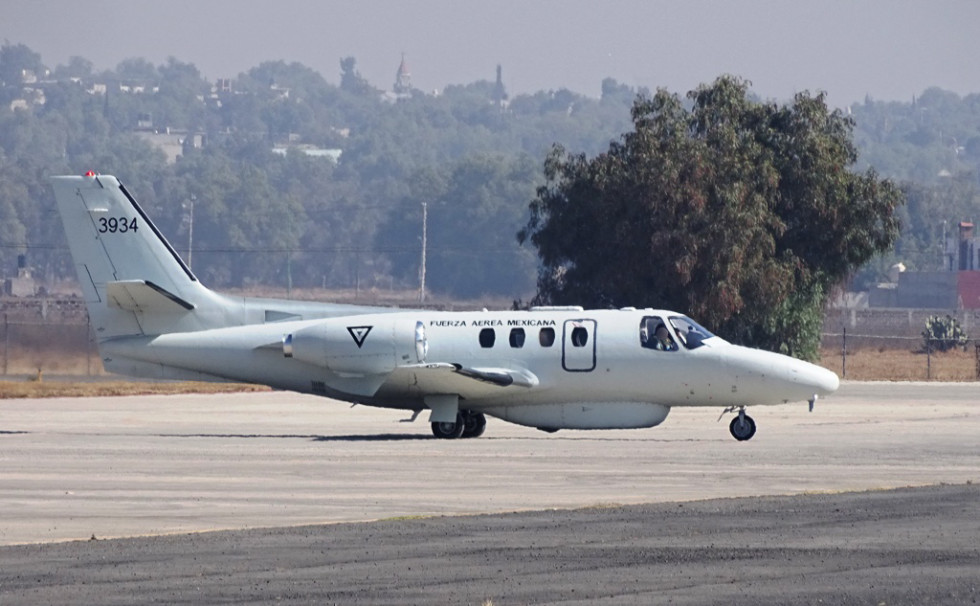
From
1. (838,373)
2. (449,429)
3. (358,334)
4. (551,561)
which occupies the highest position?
(358,334)

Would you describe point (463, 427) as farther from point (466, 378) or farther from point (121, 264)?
point (121, 264)

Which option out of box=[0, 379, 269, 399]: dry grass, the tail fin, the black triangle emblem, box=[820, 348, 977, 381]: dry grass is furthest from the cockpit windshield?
box=[820, 348, 977, 381]: dry grass

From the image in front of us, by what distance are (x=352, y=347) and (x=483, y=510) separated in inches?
535

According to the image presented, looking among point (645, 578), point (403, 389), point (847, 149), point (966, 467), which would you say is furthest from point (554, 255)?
point (645, 578)

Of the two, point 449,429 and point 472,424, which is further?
point 472,424

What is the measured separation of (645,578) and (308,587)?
2874 millimetres

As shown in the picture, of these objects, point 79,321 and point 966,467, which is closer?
point 966,467

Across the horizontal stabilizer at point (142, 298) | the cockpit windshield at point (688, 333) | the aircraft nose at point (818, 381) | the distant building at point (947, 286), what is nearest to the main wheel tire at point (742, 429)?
the aircraft nose at point (818, 381)

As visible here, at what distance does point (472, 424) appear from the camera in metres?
35.6

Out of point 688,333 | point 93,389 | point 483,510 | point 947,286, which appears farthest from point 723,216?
point 947,286

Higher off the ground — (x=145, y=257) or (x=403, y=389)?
(x=145, y=257)

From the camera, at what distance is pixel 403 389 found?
3512 centimetres

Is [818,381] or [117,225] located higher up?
[117,225]

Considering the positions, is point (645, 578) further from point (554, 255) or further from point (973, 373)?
point (973, 373)
